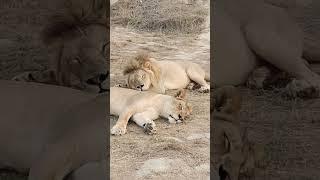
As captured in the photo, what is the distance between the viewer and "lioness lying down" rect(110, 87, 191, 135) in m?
1.76

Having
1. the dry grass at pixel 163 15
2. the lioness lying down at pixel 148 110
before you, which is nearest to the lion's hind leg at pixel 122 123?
the lioness lying down at pixel 148 110

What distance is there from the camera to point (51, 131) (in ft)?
5.81

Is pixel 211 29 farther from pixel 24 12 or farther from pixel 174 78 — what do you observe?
pixel 24 12

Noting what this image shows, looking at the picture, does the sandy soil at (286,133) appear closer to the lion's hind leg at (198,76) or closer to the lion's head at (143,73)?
the lion's hind leg at (198,76)

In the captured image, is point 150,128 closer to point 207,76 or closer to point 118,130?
point 118,130

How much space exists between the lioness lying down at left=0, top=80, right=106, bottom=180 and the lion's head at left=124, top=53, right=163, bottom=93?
3.2 inches

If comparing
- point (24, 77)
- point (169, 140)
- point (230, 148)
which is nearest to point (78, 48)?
point (24, 77)

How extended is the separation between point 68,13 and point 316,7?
0.62 meters

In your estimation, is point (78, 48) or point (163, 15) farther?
point (78, 48)

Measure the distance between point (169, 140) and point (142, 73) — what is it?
0.17 meters

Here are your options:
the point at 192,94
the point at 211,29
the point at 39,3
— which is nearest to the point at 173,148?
the point at 192,94

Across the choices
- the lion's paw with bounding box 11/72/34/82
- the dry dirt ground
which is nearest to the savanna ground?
the dry dirt ground

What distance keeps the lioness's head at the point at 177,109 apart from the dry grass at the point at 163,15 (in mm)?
175

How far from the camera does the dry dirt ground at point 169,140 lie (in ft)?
5.65
